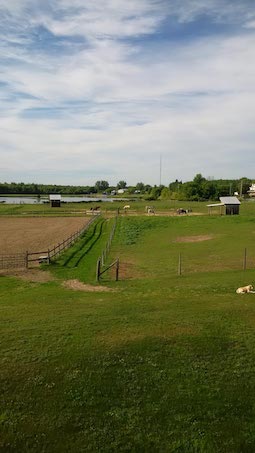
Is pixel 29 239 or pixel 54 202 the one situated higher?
pixel 54 202

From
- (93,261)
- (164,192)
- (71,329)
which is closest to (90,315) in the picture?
(71,329)

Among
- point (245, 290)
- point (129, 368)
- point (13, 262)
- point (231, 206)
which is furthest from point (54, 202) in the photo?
point (129, 368)

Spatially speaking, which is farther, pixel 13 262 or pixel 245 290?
pixel 13 262

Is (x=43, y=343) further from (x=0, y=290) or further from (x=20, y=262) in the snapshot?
(x=20, y=262)

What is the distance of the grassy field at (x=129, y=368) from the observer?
950cm

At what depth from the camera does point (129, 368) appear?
12195 millimetres

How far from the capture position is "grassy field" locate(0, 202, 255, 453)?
31.2 ft

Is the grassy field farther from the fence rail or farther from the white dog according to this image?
the fence rail

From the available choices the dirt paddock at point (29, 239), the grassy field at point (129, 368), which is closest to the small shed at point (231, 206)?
the dirt paddock at point (29, 239)

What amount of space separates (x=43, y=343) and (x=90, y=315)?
133 inches

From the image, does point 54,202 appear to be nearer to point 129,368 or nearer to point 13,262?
point 13,262

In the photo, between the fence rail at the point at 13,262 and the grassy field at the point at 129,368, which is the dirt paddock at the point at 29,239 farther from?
the grassy field at the point at 129,368

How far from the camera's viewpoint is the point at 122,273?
2791 centimetres

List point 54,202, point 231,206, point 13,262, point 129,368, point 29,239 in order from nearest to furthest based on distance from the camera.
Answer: point 129,368 < point 13,262 < point 29,239 < point 231,206 < point 54,202
